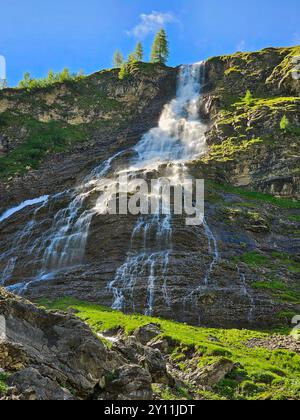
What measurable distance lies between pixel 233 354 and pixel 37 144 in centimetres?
7059

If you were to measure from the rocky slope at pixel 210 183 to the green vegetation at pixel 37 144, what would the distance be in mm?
499

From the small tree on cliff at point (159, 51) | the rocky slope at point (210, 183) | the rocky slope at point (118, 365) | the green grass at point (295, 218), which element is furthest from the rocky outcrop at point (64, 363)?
the small tree on cliff at point (159, 51)

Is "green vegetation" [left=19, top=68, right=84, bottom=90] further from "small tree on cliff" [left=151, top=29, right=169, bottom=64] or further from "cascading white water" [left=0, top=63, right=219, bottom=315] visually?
"cascading white water" [left=0, top=63, right=219, bottom=315]

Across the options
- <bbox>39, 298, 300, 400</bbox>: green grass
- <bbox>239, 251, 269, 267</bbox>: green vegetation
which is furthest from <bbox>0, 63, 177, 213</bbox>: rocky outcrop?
<bbox>39, 298, 300, 400</bbox>: green grass

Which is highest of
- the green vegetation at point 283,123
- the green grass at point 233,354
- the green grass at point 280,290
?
the green vegetation at point 283,123

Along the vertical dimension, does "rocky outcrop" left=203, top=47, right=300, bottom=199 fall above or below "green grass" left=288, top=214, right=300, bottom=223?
above

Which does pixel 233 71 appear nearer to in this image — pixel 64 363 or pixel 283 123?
pixel 283 123

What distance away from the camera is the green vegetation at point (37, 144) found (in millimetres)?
80750

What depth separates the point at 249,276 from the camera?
38.8 m

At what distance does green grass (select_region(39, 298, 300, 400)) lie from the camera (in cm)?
1998

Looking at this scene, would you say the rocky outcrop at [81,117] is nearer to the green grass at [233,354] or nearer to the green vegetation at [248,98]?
the green vegetation at [248,98]

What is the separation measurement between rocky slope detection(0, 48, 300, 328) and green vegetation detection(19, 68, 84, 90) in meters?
3.18

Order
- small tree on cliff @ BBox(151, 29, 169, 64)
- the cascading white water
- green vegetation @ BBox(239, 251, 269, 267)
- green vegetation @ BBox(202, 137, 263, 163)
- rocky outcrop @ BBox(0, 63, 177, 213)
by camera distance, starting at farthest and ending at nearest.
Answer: small tree on cliff @ BBox(151, 29, 169, 64)
rocky outcrop @ BBox(0, 63, 177, 213)
green vegetation @ BBox(202, 137, 263, 163)
green vegetation @ BBox(239, 251, 269, 267)
the cascading white water

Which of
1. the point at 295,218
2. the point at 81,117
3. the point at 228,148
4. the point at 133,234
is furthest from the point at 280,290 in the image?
the point at 81,117
